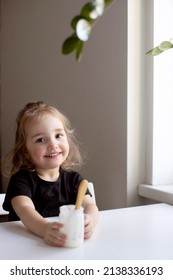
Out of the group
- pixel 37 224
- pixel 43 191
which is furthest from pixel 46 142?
pixel 37 224

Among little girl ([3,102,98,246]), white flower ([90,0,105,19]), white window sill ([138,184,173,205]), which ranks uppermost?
white flower ([90,0,105,19])

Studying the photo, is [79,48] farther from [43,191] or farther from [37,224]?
[43,191]

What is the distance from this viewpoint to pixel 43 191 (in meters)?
1.07

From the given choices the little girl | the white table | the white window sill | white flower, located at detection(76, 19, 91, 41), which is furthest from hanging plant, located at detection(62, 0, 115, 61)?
the white window sill

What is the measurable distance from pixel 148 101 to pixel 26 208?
61 cm

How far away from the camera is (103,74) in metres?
1.41

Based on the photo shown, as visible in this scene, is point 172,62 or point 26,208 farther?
point 172,62

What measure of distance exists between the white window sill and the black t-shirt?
28cm

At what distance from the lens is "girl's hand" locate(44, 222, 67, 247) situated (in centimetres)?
74

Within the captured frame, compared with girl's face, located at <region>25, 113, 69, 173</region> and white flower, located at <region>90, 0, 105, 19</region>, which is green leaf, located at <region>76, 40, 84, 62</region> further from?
girl's face, located at <region>25, 113, 69, 173</region>
